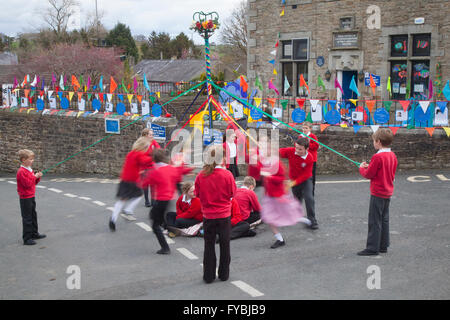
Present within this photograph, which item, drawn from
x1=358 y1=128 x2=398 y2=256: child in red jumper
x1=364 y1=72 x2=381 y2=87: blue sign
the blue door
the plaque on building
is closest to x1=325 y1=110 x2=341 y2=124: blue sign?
x1=364 y1=72 x2=381 y2=87: blue sign

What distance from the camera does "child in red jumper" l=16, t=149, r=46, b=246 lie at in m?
8.25

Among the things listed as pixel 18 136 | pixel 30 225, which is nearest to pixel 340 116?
pixel 30 225

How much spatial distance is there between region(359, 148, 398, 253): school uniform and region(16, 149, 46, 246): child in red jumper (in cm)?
531

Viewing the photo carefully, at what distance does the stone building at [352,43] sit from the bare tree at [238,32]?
94.8 feet

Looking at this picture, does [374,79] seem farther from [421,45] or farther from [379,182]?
[379,182]

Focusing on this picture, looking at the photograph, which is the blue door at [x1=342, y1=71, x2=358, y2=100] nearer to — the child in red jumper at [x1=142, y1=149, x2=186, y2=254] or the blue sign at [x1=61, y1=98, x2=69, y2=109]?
the blue sign at [x1=61, y1=98, x2=69, y2=109]

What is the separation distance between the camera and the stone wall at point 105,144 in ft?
43.2

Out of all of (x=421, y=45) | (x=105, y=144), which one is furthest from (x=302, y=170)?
(x=105, y=144)

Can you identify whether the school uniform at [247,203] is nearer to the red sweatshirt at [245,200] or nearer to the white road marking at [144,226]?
the red sweatshirt at [245,200]

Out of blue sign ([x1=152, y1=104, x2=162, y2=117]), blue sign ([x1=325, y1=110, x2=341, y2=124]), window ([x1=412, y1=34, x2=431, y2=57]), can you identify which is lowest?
blue sign ([x1=325, y1=110, x2=341, y2=124])

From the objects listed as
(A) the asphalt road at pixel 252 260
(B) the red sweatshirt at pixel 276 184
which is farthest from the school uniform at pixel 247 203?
(B) the red sweatshirt at pixel 276 184

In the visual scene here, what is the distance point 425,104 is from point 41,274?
1019 cm

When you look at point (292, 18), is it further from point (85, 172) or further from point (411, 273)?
point (411, 273)

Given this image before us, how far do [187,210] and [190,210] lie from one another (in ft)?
0.28
